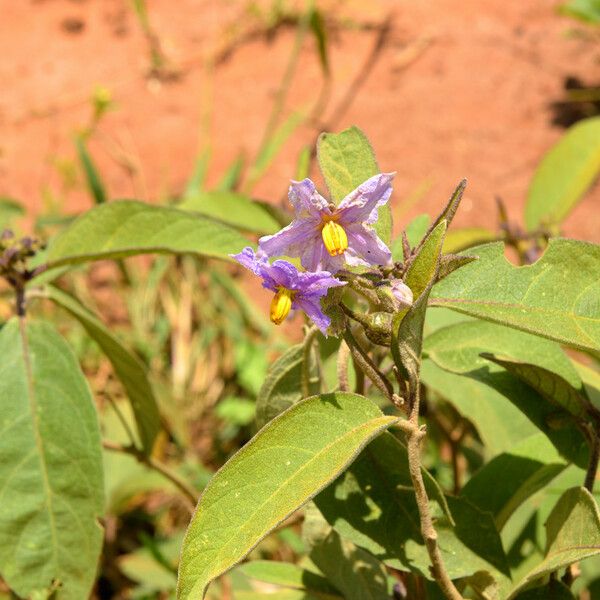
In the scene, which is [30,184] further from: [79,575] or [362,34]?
[79,575]

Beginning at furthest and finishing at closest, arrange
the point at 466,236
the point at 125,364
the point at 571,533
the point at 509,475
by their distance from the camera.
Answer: the point at 466,236, the point at 125,364, the point at 509,475, the point at 571,533

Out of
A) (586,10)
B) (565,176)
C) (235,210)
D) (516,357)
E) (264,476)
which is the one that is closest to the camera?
(264,476)

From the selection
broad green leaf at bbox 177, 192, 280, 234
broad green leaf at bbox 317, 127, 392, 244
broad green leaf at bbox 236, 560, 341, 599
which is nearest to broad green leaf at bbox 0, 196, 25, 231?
broad green leaf at bbox 177, 192, 280, 234

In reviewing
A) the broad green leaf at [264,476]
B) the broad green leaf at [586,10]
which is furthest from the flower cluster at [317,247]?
the broad green leaf at [586,10]

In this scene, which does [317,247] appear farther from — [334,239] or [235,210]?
[235,210]

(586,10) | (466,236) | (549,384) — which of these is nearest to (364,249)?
(549,384)

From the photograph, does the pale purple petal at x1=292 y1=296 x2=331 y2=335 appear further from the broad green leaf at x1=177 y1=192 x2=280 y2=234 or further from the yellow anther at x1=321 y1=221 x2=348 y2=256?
the broad green leaf at x1=177 y1=192 x2=280 y2=234

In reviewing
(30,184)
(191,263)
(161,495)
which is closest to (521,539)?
(161,495)
